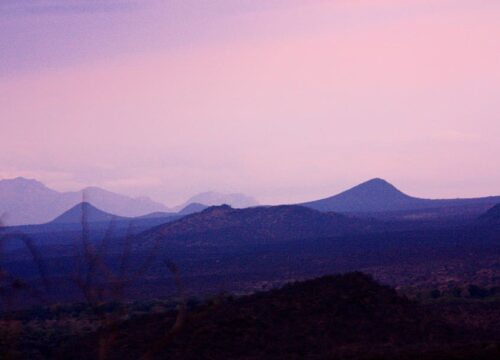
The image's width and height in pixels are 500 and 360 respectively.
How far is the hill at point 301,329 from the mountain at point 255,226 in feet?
238

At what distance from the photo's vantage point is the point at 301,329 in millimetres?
22719

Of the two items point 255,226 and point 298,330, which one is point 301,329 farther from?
point 255,226

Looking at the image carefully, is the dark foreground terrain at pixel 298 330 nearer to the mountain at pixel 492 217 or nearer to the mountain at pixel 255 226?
the mountain at pixel 492 217

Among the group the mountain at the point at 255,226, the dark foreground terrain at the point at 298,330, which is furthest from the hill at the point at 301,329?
the mountain at the point at 255,226

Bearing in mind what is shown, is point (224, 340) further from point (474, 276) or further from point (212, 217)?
point (212, 217)

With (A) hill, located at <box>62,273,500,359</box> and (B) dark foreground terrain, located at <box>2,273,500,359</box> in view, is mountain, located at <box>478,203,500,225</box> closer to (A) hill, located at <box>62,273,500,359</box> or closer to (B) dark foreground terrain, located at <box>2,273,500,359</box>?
(B) dark foreground terrain, located at <box>2,273,500,359</box>

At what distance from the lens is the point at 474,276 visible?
49156 mm

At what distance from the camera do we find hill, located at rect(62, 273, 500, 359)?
21047mm

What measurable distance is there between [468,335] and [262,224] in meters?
85.0

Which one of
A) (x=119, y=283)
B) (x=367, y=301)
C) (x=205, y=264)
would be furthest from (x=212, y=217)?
(x=119, y=283)

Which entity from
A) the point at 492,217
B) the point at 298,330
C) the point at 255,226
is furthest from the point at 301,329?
the point at 255,226

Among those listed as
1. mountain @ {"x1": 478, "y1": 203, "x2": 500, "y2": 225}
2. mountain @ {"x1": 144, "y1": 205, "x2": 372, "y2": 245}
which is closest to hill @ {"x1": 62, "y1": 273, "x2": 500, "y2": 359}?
mountain @ {"x1": 478, "y1": 203, "x2": 500, "y2": 225}

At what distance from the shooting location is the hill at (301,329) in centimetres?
2105

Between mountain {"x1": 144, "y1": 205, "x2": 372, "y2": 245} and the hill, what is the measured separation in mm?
72648
